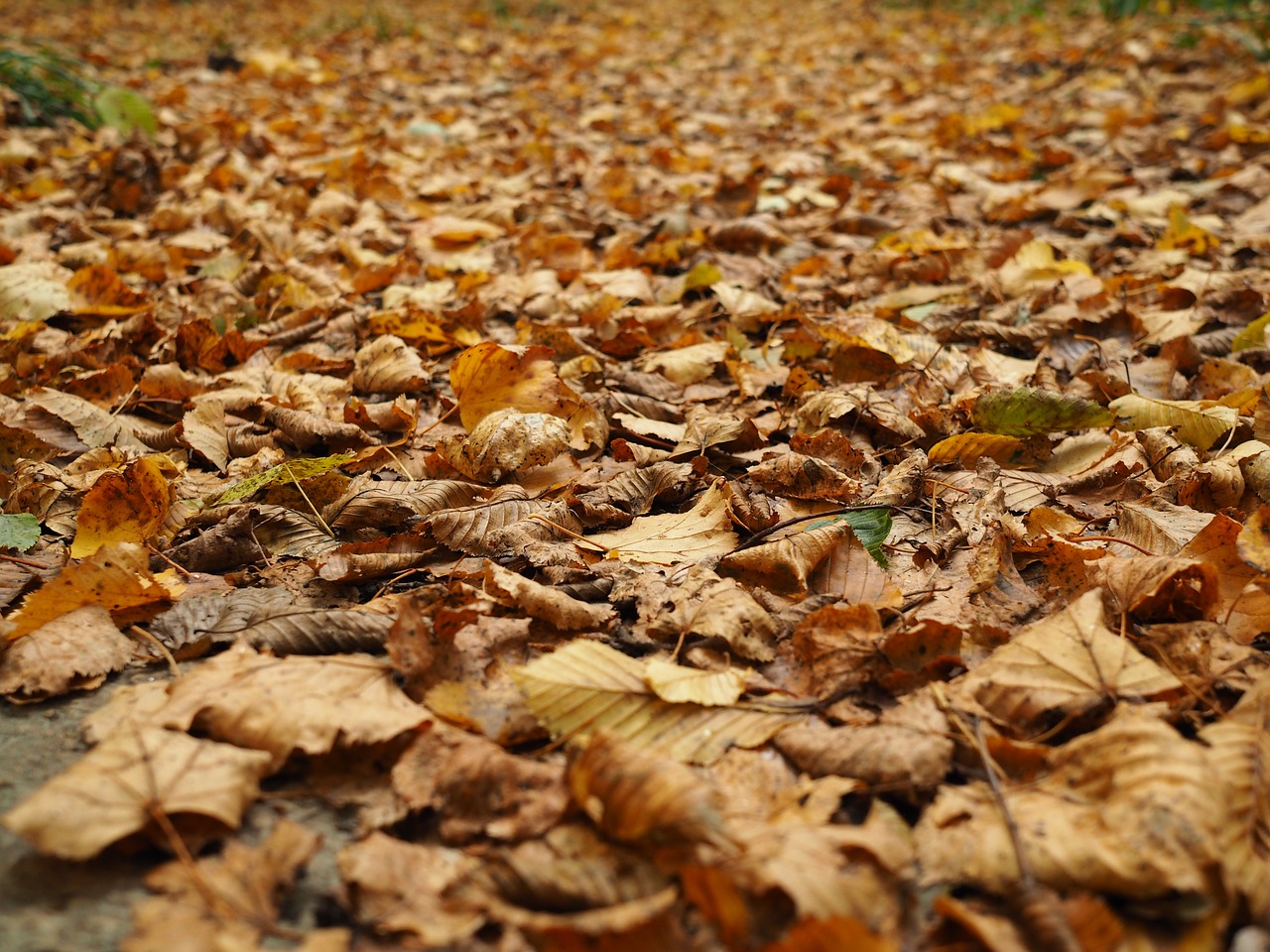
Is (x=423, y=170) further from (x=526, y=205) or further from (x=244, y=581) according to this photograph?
(x=244, y=581)

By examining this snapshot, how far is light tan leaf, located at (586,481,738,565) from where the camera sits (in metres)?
1.60

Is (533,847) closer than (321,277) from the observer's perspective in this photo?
Yes

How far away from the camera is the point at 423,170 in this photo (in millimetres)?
4480

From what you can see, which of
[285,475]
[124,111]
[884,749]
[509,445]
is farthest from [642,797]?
[124,111]

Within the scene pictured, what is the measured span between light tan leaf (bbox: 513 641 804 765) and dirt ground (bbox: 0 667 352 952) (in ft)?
0.94

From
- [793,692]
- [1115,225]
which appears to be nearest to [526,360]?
[793,692]

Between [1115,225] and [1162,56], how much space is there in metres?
3.38

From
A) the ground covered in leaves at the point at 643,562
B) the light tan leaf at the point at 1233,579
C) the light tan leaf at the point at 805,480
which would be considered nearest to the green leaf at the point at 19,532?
the ground covered in leaves at the point at 643,562

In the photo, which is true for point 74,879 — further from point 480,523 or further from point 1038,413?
point 1038,413

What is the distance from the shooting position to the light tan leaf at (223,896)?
89cm

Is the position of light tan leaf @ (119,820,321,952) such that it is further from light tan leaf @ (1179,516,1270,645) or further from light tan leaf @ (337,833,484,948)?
light tan leaf @ (1179,516,1270,645)

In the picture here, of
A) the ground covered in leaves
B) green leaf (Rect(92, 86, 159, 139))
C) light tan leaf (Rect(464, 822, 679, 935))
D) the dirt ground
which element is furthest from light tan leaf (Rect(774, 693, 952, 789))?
green leaf (Rect(92, 86, 159, 139))

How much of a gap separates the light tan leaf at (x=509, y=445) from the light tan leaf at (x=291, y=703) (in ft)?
1.99

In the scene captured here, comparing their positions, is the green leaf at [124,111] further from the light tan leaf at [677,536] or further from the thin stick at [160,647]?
the light tan leaf at [677,536]
